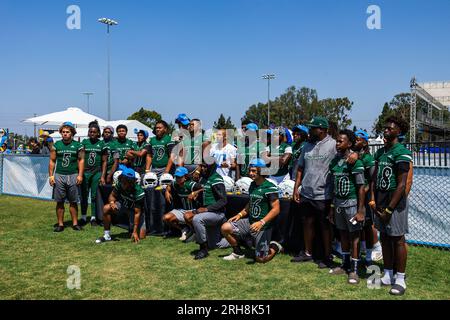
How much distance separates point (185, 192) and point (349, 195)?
9.52 feet

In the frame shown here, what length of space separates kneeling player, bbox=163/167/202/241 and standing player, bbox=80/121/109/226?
2.21 m

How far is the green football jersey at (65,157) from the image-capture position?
306 inches

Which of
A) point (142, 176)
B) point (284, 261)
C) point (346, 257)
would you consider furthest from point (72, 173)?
point (346, 257)

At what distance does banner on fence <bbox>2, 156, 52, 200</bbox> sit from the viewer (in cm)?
1198

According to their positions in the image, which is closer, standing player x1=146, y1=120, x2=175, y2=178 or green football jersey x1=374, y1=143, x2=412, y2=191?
green football jersey x1=374, y1=143, x2=412, y2=191

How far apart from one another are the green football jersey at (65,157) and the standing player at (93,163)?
0.63 metres

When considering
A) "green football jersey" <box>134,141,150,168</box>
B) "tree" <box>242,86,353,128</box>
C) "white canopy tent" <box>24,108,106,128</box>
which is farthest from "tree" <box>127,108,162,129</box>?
"green football jersey" <box>134,141,150,168</box>

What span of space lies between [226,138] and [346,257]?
3823 millimetres

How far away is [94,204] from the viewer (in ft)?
27.4

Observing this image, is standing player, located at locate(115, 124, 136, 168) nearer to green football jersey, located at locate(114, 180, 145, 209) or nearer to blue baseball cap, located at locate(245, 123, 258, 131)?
green football jersey, located at locate(114, 180, 145, 209)

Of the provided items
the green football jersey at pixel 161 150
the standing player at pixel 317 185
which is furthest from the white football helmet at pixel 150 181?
the standing player at pixel 317 185

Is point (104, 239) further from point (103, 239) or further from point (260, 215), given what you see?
point (260, 215)
